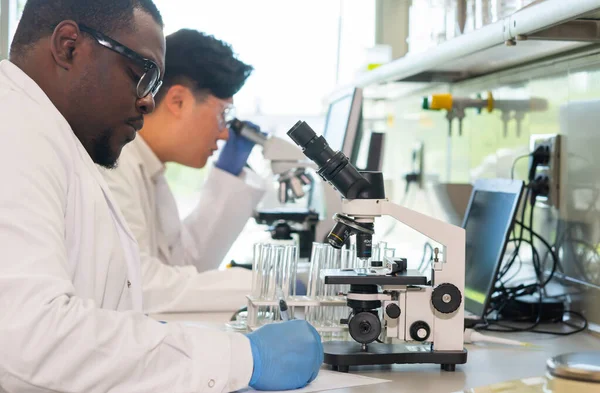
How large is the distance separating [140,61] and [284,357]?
0.60m

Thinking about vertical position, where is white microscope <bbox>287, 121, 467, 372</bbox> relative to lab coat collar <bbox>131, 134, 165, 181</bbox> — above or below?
below

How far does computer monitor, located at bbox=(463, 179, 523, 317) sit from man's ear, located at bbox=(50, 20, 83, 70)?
1.03 m

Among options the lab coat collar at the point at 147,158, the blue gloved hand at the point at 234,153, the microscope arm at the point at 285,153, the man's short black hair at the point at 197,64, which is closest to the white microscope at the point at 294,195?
the microscope arm at the point at 285,153

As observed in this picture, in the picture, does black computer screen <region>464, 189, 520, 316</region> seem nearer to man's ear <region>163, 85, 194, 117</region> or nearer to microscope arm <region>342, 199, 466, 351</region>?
microscope arm <region>342, 199, 466, 351</region>

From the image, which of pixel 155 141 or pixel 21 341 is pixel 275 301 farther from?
pixel 155 141

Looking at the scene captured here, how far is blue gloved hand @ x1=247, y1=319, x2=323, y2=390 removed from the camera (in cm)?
112

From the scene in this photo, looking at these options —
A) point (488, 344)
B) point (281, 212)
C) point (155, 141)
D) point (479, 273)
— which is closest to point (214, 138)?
point (155, 141)

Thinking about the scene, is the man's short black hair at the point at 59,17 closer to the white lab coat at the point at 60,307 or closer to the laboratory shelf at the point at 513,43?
the white lab coat at the point at 60,307

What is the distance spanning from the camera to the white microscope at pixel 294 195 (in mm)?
2746

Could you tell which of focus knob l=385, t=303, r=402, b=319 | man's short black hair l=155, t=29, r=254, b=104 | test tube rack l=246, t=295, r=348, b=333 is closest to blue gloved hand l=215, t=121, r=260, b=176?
man's short black hair l=155, t=29, r=254, b=104

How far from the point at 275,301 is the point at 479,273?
0.61 meters

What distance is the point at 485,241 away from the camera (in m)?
1.80

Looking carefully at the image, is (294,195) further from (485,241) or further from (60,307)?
(60,307)

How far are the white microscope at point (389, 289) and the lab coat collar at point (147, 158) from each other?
1.30 m
